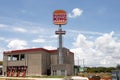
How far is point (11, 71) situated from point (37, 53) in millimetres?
10873

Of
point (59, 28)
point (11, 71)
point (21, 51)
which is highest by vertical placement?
point (59, 28)

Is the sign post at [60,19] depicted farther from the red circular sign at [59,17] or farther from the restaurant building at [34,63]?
the restaurant building at [34,63]

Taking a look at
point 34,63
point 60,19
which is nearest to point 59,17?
point 60,19

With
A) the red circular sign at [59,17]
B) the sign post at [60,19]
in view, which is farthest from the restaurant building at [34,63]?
the red circular sign at [59,17]

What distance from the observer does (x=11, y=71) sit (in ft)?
298

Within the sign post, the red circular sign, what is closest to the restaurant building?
the sign post

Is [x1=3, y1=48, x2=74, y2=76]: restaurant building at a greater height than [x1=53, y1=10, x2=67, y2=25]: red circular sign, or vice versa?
[x1=53, y1=10, x2=67, y2=25]: red circular sign

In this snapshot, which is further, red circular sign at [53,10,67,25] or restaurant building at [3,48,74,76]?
red circular sign at [53,10,67,25]

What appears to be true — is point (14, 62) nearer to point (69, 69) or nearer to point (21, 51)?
point (21, 51)

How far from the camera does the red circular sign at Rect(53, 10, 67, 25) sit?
93.0 meters

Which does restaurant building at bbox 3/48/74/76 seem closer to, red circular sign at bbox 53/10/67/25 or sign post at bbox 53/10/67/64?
sign post at bbox 53/10/67/64

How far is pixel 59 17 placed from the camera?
3708 inches

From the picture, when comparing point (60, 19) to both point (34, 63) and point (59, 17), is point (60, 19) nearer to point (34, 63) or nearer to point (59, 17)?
point (59, 17)

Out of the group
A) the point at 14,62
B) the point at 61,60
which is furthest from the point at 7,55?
the point at 61,60
